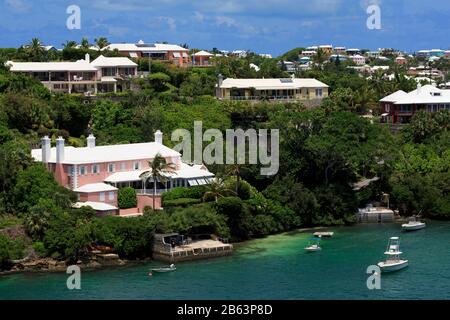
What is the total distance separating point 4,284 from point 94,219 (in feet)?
27.3

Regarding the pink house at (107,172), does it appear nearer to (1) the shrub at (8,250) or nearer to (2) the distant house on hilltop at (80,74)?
(1) the shrub at (8,250)

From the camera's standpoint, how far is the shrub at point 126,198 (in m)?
54.6

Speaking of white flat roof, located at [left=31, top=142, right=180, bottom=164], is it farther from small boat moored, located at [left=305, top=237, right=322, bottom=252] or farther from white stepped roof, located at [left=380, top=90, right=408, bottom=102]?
white stepped roof, located at [left=380, top=90, right=408, bottom=102]

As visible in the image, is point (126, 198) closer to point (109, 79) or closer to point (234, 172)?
point (234, 172)

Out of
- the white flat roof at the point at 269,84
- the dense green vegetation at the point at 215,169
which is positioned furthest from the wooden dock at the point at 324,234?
the white flat roof at the point at 269,84

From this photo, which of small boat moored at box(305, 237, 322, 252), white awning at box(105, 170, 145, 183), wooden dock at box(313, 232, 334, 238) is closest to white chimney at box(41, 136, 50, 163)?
white awning at box(105, 170, 145, 183)

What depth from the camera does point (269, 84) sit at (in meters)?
85.9

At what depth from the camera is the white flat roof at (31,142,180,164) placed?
55.8m

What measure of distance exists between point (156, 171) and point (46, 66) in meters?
30.1

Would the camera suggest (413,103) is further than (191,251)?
Yes

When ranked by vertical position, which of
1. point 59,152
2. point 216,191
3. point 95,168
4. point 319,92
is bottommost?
point 216,191

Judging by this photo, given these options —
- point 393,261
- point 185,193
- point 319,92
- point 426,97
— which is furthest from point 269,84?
point 393,261
